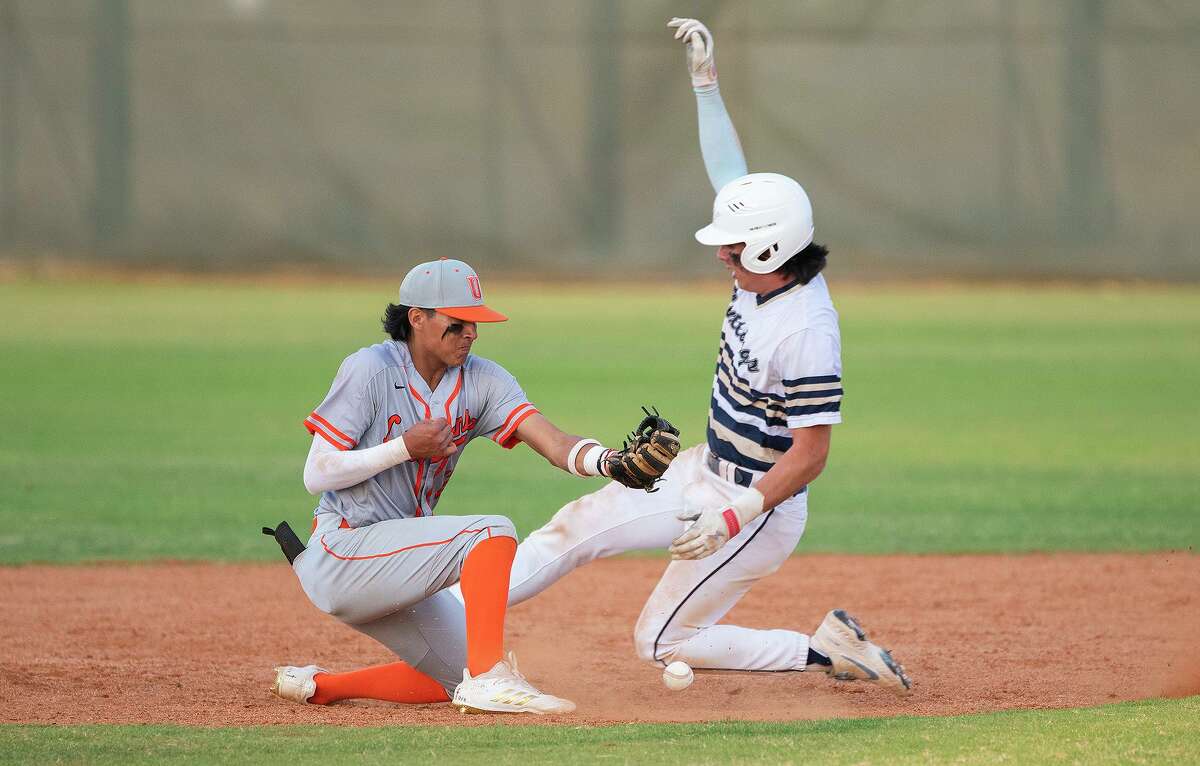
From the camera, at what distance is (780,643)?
5.22 metres

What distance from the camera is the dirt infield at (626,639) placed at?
5035 millimetres

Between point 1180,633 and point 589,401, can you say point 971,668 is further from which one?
point 589,401

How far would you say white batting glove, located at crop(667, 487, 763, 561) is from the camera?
15.1ft

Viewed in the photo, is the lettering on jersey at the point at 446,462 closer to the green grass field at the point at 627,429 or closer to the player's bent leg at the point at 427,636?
the player's bent leg at the point at 427,636

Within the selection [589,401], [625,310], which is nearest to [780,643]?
[589,401]

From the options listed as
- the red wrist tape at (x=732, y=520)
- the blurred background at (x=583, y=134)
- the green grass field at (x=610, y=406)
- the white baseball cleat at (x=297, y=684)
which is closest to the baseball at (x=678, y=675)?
the red wrist tape at (x=732, y=520)

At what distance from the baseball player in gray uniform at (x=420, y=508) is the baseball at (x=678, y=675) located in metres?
0.45

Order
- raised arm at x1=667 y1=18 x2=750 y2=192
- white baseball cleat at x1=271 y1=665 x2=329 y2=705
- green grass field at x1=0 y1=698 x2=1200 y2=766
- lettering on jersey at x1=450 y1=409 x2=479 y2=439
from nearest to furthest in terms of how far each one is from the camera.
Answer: green grass field at x1=0 y1=698 x2=1200 y2=766
lettering on jersey at x1=450 y1=409 x2=479 y2=439
white baseball cleat at x1=271 y1=665 x2=329 y2=705
raised arm at x1=667 y1=18 x2=750 y2=192

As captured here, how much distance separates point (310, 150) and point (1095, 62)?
33.4 feet

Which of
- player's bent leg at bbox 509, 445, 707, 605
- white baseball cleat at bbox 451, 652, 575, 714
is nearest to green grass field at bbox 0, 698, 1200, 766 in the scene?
white baseball cleat at bbox 451, 652, 575, 714

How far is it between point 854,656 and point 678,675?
1.99 ft

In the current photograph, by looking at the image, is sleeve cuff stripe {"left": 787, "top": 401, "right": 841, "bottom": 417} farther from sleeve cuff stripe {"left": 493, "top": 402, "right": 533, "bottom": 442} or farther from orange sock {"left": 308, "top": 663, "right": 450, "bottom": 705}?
orange sock {"left": 308, "top": 663, "right": 450, "bottom": 705}

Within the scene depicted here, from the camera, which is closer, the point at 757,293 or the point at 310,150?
the point at 757,293

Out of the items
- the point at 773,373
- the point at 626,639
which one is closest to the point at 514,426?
the point at 773,373
